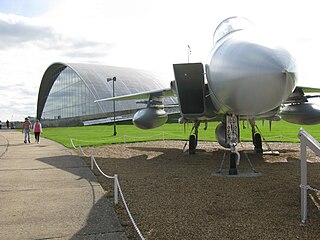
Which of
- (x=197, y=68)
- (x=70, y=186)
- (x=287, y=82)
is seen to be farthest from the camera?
(x=197, y=68)

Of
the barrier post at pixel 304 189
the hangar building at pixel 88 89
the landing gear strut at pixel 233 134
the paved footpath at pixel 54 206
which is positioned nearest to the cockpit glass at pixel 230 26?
the landing gear strut at pixel 233 134

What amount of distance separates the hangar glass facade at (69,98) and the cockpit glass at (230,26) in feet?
153

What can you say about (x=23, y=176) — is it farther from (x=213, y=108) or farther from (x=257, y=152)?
(x=257, y=152)

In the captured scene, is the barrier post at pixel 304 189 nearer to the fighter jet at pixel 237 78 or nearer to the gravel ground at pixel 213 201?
the gravel ground at pixel 213 201

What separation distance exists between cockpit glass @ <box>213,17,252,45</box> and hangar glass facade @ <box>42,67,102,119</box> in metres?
46.6

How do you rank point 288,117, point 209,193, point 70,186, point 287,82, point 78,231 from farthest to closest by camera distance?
point 288,117 < point 70,186 < point 209,193 < point 287,82 < point 78,231

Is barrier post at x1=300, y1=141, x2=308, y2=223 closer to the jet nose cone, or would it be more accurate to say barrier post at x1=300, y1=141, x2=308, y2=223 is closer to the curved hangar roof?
the jet nose cone

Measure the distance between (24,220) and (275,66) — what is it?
4.28 metres

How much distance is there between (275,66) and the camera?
558 centimetres

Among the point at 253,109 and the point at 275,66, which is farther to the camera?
the point at 253,109

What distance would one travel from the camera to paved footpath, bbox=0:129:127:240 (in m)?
4.77

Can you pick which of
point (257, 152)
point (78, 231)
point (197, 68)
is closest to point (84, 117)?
point (257, 152)

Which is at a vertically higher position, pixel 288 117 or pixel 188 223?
pixel 288 117

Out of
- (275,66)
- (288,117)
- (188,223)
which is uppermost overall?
(275,66)
